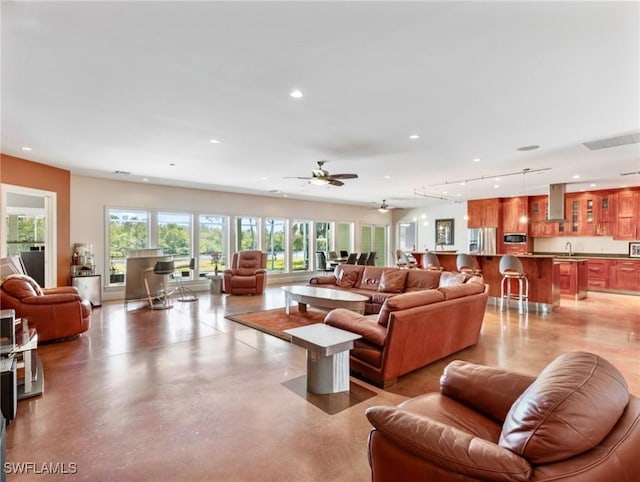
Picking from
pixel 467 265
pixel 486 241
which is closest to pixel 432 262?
pixel 467 265

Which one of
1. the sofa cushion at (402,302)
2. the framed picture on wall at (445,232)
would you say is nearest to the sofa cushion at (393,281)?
the sofa cushion at (402,302)

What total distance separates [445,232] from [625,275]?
17.0ft

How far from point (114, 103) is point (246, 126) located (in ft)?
4.45

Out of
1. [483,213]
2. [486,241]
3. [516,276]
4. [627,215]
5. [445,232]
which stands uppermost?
[483,213]

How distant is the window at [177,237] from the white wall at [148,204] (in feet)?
0.90

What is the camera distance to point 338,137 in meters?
4.45

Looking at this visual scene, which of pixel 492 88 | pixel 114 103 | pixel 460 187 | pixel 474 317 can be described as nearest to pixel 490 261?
pixel 460 187

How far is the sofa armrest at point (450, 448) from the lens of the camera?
1073 millimetres

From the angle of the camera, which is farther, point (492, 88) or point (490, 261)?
point (490, 261)

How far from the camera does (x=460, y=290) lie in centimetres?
374

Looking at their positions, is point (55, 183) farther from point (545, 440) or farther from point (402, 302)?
point (545, 440)

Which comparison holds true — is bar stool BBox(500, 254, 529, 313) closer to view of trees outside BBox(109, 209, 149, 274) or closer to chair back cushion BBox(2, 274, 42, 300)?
chair back cushion BBox(2, 274, 42, 300)

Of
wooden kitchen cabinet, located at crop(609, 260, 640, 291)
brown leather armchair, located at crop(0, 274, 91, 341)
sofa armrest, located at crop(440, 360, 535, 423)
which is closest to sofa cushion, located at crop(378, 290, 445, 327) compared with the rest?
sofa armrest, located at crop(440, 360, 535, 423)

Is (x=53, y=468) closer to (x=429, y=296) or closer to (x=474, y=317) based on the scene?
(x=429, y=296)
